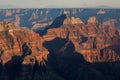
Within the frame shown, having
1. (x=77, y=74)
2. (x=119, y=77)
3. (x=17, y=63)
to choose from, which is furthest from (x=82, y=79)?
(x=17, y=63)

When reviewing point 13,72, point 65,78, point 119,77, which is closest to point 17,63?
point 13,72

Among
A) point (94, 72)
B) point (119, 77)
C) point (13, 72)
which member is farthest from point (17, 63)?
point (119, 77)

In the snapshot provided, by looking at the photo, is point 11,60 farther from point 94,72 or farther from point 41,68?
point 94,72

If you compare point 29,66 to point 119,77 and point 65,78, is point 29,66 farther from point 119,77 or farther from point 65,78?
point 119,77

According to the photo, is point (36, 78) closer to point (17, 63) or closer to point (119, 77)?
point (17, 63)

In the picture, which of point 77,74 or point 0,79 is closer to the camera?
point 0,79

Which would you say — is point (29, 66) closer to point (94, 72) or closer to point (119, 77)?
point (94, 72)
